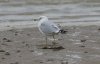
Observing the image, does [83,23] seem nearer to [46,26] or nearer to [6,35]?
[6,35]

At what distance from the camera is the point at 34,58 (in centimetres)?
948

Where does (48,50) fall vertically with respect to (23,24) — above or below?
below

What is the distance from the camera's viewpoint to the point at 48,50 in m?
10.6

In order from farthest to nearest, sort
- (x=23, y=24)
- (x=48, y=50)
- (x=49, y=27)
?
(x=23, y=24)
(x=49, y=27)
(x=48, y=50)

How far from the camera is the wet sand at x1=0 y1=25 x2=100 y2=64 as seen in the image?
9.26 meters

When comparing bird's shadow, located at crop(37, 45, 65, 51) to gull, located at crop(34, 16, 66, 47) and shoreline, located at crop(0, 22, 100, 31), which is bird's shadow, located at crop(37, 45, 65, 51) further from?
shoreline, located at crop(0, 22, 100, 31)

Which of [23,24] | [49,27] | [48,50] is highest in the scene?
[49,27]

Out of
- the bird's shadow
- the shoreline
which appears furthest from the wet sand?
the shoreline

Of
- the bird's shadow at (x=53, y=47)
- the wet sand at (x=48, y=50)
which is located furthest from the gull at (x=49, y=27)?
the wet sand at (x=48, y=50)

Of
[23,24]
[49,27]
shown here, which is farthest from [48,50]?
[23,24]

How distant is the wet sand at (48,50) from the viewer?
926 cm

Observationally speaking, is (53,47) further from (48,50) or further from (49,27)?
(49,27)

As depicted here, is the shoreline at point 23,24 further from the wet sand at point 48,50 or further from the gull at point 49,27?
the gull at point 49,27

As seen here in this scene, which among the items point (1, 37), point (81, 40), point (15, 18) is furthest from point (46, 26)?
point (15, 18)
